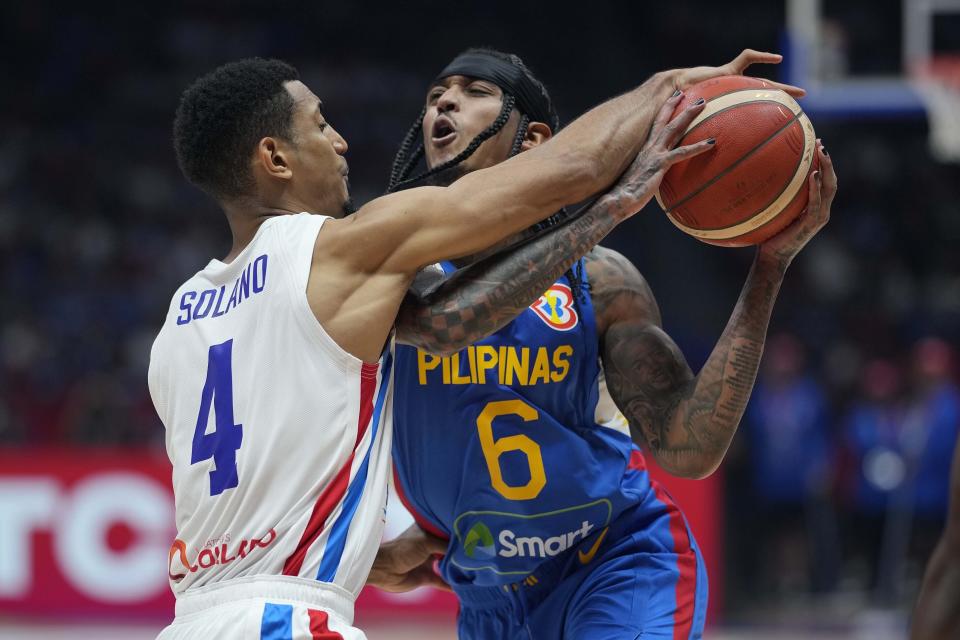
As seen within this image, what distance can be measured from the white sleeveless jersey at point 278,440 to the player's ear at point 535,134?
41.3 inches

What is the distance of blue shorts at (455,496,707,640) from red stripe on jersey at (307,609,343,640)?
0.96 meters

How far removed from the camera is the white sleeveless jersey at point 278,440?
3.03m

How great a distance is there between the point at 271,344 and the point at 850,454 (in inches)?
362

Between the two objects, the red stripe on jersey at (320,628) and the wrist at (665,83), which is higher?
the wrist at (665,83)

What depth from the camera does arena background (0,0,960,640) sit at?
32.6ft

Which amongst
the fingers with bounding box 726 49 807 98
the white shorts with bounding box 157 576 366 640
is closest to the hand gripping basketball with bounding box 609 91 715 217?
the fingers with bounding box 726 49 807 98

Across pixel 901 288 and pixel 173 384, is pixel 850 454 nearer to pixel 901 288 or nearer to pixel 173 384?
pixel 901 288

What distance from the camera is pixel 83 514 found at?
9820 mm

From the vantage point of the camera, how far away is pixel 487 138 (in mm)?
3811

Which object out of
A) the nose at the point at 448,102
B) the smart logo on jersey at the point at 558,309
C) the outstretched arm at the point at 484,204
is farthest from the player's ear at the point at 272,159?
the smart logo on jersey at the point at 558,309

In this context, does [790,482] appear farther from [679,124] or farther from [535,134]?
[679,124]

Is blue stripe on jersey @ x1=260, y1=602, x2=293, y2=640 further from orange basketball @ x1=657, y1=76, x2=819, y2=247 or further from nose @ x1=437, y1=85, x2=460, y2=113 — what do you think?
nose @ x1=437, y1=85, x2=460, y2=113

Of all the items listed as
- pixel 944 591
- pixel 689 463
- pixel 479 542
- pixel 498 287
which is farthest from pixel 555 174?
pixel 944 591

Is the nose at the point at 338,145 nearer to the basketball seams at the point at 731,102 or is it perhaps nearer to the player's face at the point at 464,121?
the player's face at the point at 464,121
